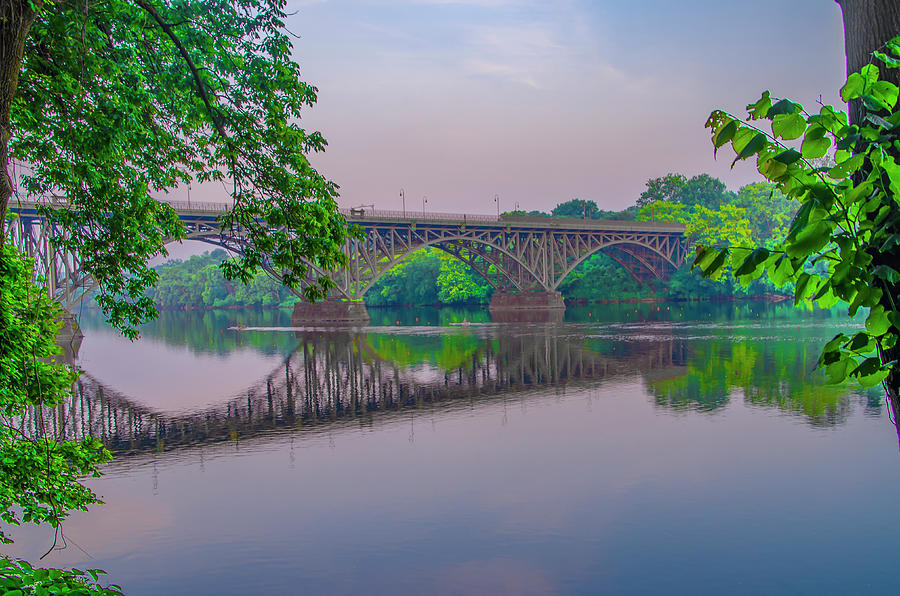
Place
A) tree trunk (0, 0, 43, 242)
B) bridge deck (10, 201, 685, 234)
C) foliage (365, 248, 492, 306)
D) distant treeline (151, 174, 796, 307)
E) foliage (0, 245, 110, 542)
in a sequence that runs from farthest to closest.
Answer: foliage (365, 248, 492, 306) → distant treeline (151, 174, 796, 307) → bridge deck (10, 201, 685, 234) → foliage (0, 245, 110, 542) → tree trunk (0, 0, 43, 242)

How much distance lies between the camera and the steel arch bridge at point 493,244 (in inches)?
2064

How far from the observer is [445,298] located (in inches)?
4035

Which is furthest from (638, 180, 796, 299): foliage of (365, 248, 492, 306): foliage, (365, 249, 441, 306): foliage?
(365, 249, 441, 306): foliage

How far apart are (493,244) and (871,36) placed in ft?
230

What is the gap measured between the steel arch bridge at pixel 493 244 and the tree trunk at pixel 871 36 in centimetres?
4598

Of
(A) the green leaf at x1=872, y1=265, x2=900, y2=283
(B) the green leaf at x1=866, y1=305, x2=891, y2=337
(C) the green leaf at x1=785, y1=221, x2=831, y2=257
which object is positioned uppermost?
(C) the green leaf at x1=785, y1=221, x2=831, y2=257

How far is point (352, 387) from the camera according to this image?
89.9ft

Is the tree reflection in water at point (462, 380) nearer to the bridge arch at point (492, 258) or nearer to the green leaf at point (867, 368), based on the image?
the green leaf at point (867, 368)

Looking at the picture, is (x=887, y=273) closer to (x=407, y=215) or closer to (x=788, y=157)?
(x=788, y=157)

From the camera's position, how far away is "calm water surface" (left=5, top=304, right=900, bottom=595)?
10203 mm

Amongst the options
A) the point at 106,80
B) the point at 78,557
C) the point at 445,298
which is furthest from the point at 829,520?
the point at 445,298

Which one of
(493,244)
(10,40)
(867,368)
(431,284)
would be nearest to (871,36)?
(867,368)

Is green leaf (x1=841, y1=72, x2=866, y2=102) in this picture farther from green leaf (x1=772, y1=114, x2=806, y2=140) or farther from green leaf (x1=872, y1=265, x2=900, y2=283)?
green leaf (x1=872, y1=265, x2=900, y2=283)

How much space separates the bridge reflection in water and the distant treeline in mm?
36080
